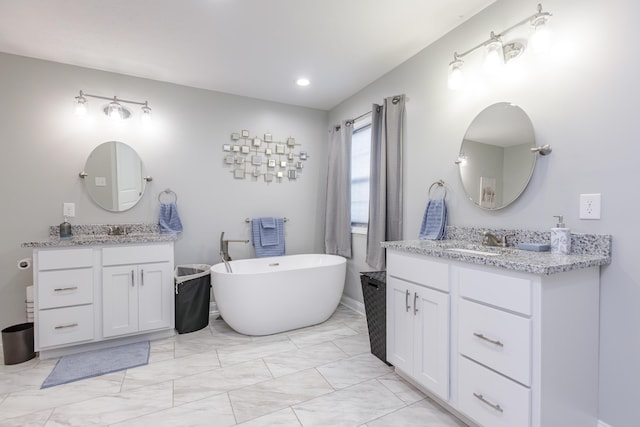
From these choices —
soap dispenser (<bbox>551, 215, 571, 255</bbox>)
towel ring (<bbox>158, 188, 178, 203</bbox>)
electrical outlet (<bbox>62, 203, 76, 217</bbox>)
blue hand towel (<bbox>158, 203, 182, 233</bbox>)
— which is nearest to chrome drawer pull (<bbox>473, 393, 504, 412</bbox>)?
soap dispenser (<bbox>551, 215, 571, 255</bbox>)

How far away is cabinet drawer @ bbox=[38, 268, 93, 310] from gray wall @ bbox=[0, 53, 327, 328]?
615 millimetres

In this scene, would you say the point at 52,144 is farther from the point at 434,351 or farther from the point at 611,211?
the point at 611,211

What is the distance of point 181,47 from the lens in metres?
2.53

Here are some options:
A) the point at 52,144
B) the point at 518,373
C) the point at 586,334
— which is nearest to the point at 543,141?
the point at 586,334

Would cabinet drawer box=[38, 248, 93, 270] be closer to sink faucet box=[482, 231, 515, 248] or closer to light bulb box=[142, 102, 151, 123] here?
light bulb box=[142, 102, 151, 123]

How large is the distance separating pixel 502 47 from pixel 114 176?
345 centimetres

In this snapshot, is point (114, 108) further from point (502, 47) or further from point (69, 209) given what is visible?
point (502, 47)

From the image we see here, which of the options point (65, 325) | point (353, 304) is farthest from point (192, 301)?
point (353, 304)

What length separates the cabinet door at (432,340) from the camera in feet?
5.42

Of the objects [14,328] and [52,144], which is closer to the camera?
[14,328]

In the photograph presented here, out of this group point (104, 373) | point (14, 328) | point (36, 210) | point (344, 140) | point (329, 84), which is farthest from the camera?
point (344, 140)

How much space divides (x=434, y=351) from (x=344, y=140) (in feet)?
8.36

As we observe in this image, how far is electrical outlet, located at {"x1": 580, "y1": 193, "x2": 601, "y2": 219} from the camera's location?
148cm

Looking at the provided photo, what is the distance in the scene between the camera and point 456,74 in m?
2.06
